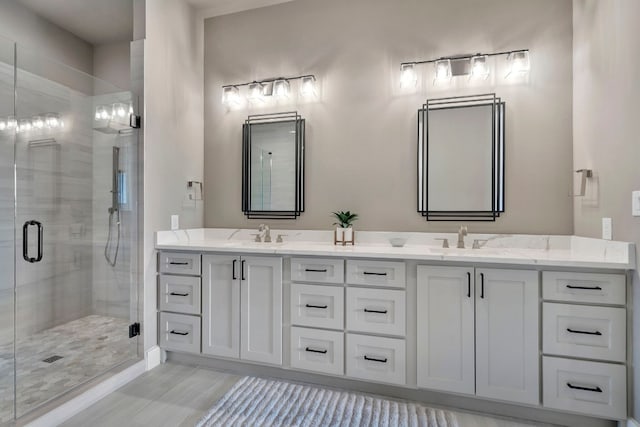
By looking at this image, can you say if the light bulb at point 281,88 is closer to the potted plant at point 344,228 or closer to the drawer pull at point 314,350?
the potted plant at point 344,228

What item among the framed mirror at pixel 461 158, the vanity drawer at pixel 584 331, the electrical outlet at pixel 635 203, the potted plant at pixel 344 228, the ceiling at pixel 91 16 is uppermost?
the ceiling at pixel 91 16

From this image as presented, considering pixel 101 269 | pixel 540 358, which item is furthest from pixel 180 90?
pixel 540 358

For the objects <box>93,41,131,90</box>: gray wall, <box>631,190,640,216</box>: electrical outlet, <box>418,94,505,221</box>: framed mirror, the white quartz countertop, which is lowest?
the white quartz countertop

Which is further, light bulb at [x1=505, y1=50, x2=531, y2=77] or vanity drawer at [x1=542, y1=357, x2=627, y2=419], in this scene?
light bulb at [x1=505, y1=50, x2=531, y2=77]

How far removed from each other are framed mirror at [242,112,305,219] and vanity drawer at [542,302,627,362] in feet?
5.86

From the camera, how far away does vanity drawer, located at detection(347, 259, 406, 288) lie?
6.26ft

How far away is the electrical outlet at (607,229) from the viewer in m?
1.72

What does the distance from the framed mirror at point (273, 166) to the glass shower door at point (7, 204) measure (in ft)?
4.84

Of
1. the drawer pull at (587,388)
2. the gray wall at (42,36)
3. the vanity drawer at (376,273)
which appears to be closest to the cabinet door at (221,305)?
the vanity drawer at (376,273)

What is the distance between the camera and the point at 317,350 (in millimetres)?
2039

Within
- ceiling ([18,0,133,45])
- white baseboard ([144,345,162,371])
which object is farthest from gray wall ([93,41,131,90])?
white baseboard ([144,345,162,371])

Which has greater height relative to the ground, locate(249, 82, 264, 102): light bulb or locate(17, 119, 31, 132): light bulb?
locate(249, 82, 264, 102): light bulb

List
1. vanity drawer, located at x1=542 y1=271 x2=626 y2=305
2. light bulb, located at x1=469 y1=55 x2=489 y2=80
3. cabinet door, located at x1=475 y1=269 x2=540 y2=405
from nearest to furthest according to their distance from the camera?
vanity drawer, located at x1=542 y1=271 x2=626 y2=305 → cabinet door, located at x1=475 y1=269 x2=540 y2=405 → light bulb, located at x1=469 y1=55 x2=489 y2=80

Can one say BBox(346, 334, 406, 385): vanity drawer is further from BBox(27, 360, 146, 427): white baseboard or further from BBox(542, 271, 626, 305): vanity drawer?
BBox(27, 360, 146, 427): white baseboard
